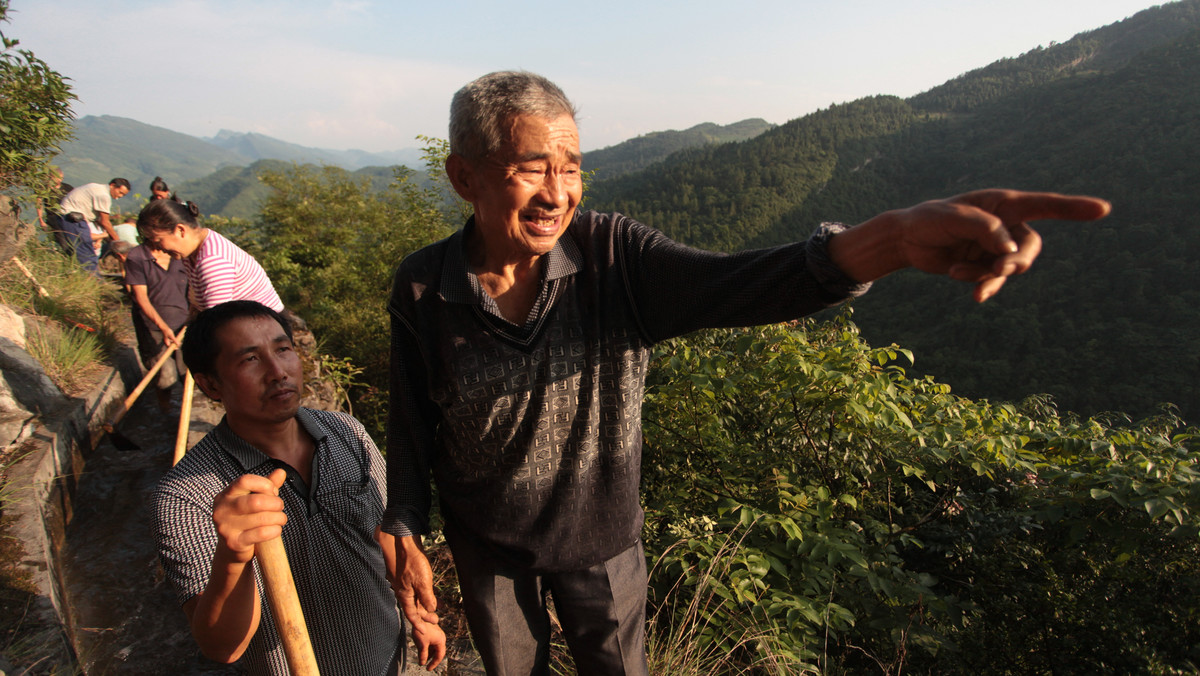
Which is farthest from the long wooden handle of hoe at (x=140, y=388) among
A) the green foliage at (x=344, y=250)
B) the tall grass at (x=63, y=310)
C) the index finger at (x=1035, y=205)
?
the index finger at (x=1035, y=205)

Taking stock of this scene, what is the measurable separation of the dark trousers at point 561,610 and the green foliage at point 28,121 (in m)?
6.07

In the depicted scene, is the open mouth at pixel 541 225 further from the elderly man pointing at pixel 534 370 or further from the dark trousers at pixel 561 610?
the dark trousers at pixel 561 610

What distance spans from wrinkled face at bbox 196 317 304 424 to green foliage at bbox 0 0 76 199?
205 inches

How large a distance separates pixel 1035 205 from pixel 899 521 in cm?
275

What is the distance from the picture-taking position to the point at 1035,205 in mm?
758

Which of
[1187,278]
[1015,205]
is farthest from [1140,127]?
[1015,205]

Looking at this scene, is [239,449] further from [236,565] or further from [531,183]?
[531,183]

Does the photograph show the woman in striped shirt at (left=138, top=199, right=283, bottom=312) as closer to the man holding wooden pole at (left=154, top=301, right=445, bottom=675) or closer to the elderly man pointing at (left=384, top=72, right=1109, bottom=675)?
the man holding wooden pole at (left=154, top=301, right=445, bottom=675)

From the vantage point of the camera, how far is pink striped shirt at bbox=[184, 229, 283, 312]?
3.41 m

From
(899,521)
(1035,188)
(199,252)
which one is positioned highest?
(199,252)

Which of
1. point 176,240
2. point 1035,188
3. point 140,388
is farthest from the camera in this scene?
point 1035,188

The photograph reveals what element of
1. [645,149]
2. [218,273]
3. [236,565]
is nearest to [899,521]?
[236,565]

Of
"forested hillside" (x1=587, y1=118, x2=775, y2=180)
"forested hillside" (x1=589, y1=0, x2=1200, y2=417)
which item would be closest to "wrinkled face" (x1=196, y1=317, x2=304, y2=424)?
"forested hillside" (x1=589, y1=0, x2=1200, y2=417)

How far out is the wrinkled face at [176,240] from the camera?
3.28 m
